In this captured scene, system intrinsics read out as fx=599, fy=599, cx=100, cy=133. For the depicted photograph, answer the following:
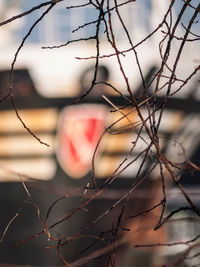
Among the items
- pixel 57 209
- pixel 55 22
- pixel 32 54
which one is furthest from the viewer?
pixel 57 209

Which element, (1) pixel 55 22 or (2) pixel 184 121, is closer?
(1) pixel 55 22

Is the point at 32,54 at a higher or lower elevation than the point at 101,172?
higher

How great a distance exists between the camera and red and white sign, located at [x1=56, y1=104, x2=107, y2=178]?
4.74 m

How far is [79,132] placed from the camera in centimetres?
475

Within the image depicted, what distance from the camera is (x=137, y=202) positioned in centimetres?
523

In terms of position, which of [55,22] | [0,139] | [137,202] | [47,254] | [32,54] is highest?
[55,22]

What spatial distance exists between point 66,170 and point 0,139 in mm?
607

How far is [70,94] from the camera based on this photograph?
15.7 ft

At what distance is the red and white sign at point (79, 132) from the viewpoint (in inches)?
187

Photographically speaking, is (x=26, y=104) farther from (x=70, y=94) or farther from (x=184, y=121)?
(x=184, y=121)

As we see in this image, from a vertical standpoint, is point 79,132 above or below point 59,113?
below

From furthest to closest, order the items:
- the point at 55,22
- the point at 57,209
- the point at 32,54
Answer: the point at 57,209 → the point at 32,54 → the point at 55,22

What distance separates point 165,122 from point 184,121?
0.64 feet

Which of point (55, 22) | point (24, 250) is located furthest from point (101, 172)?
point (55, 22)
